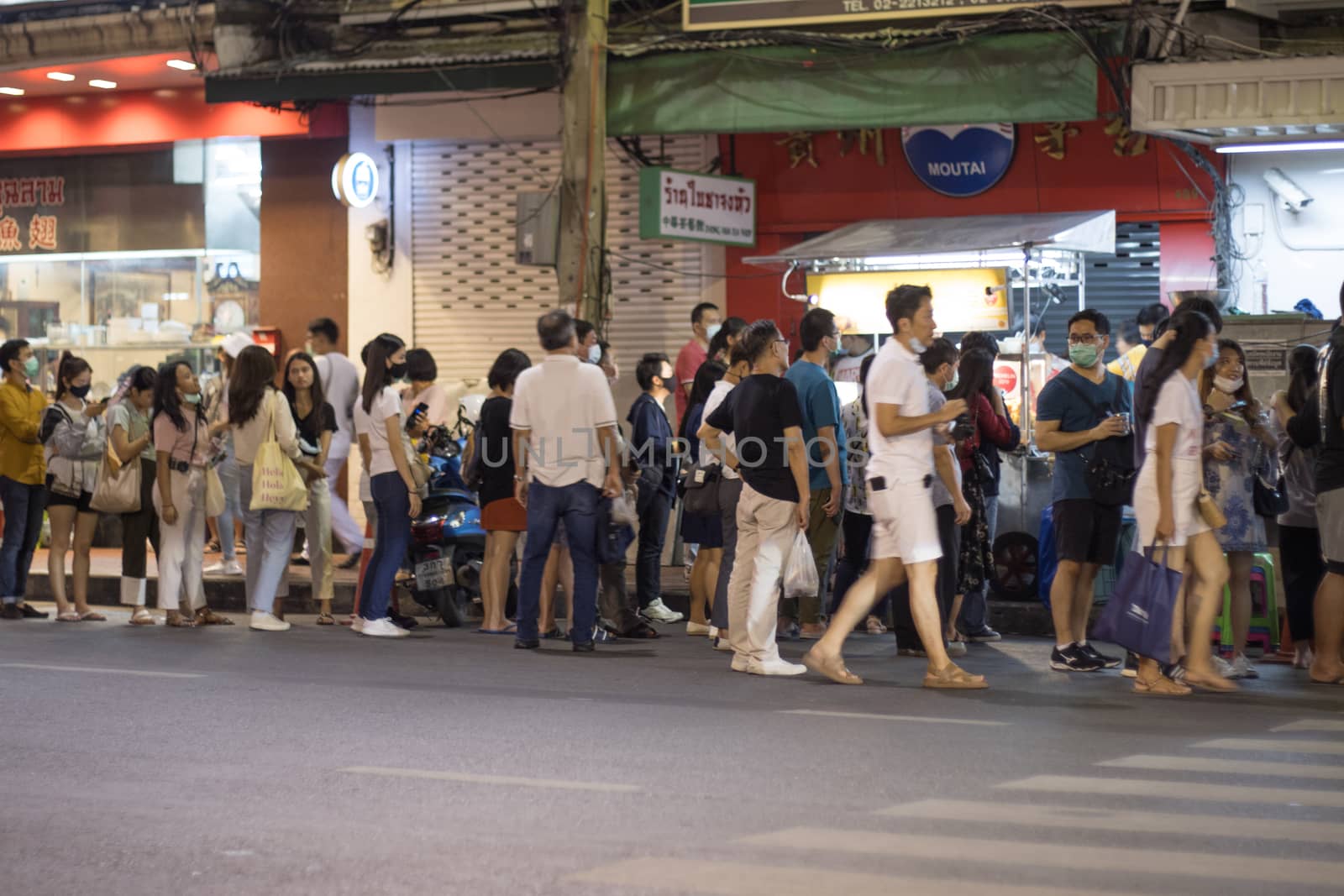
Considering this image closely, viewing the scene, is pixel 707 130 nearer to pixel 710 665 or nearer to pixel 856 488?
pixel 856 488

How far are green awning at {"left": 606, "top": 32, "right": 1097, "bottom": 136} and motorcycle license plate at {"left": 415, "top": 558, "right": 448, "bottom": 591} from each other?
17.8 feet

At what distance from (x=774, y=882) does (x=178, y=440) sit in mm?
8412

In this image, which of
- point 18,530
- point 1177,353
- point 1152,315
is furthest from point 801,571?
point 18,530

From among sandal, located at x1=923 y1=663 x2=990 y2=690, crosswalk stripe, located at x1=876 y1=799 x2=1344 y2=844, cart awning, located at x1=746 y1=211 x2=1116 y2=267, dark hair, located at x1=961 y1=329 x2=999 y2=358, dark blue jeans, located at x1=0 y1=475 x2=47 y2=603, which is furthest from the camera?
cart awning, located at x1=746 y1=211 x2=1116 y2=267

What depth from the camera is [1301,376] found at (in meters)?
10.9

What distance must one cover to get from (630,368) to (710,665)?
8354 millimetres

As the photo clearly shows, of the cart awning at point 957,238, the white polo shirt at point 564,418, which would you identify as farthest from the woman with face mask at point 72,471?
the cart awning at point 957,238

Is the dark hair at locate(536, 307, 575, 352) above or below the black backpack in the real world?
above

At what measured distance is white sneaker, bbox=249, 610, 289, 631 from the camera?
13.2 metres

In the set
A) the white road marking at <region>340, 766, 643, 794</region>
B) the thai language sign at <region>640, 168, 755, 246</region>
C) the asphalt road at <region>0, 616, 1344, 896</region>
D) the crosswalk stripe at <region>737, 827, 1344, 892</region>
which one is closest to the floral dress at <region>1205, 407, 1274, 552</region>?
→ the asphalt road at <region>0, 616, 1344, 896</region>

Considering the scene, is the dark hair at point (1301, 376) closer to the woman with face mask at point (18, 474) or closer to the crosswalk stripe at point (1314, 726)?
the crosswalk stripe at point (1314, 726)

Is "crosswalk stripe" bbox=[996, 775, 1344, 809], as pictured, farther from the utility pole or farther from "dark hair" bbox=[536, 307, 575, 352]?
the utility pole

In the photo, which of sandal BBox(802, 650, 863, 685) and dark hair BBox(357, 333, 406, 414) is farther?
dark hair BBox(357, 333, 406, 414)

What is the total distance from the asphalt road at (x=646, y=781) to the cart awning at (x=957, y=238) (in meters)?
4.87
